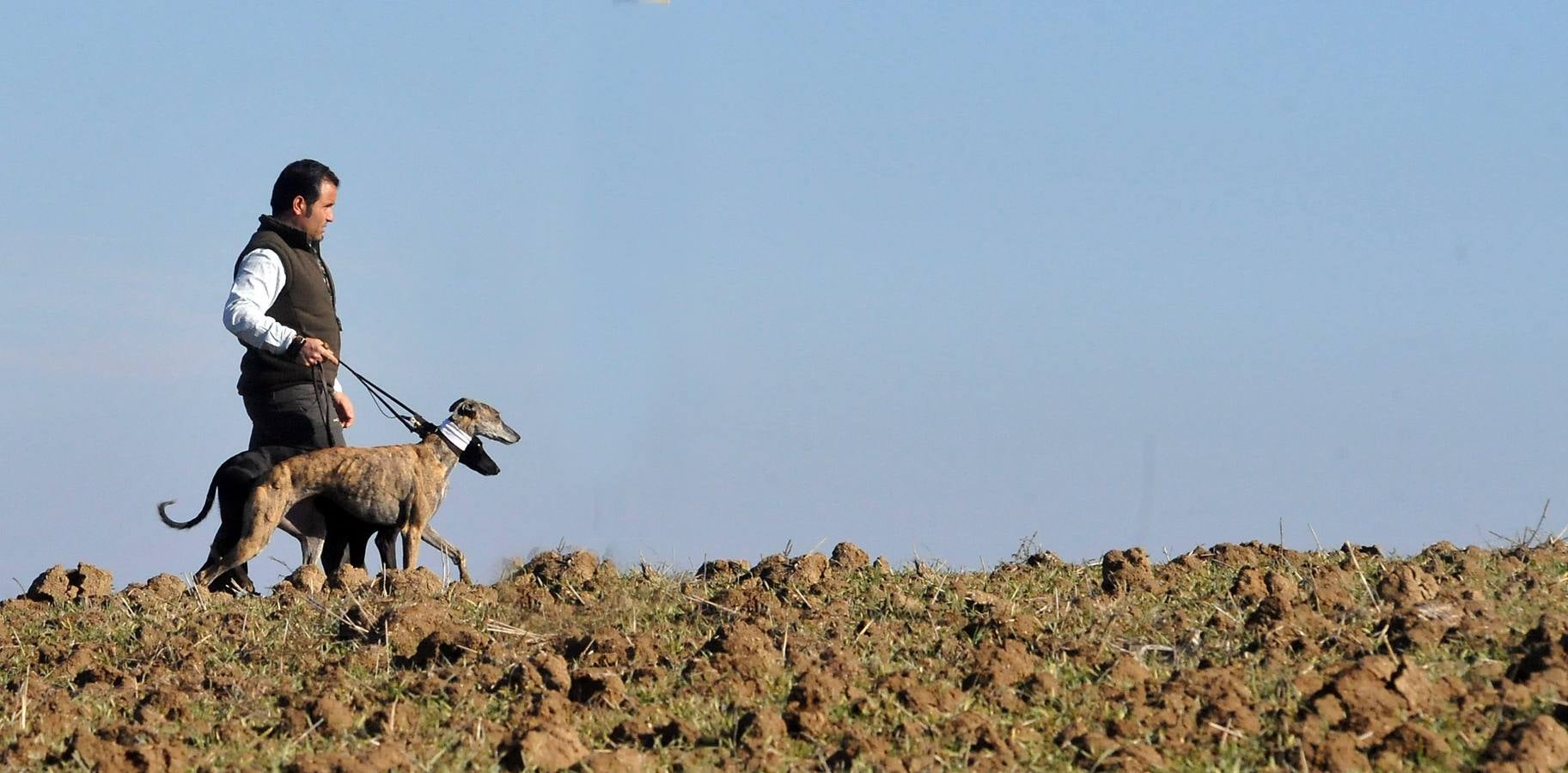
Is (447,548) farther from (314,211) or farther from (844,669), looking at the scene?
(844,669)

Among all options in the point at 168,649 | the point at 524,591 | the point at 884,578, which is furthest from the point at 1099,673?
the point at 168,649

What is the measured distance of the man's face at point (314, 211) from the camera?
31.2ft

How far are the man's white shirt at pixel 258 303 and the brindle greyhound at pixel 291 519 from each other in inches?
27.9

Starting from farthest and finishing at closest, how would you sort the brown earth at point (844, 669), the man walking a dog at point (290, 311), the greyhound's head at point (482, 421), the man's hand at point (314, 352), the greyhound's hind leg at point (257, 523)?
1. the greyhound's head at point (482, 421)
2. the greyhound's hind leg at point (257, 523)
3. the man walking a dog at point (290, 311)
4. the man's hand at point (314, 352)
5. the brown earth at point (844, 669)

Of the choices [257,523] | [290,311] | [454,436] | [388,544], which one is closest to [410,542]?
[388,544]

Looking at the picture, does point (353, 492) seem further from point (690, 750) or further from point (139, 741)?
point (690, 750)

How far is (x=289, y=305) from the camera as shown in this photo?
9.45m

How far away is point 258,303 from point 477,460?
1.70 meters

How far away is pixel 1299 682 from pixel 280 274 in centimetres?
587

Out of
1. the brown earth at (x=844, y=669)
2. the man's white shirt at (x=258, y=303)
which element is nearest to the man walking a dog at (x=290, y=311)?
the man's white shirt at (x=258, y=303)

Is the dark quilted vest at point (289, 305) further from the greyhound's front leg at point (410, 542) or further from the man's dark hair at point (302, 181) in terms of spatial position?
the greyhound's front leg at point (410, 542)

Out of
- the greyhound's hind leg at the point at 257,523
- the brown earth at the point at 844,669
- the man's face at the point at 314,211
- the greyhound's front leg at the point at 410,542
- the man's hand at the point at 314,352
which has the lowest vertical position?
the brown earth at the point at 844,669

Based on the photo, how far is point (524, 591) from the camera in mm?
7770

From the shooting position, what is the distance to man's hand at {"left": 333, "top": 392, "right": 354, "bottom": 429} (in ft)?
32.5
